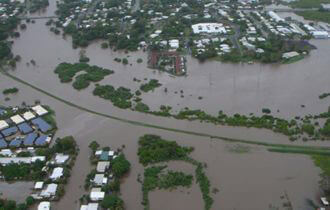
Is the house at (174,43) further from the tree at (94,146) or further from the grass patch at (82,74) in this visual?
the tree at (94,146)

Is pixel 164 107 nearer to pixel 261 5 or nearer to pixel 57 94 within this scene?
pixel 57 94

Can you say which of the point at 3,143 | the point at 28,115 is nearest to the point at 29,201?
the point at 3,143

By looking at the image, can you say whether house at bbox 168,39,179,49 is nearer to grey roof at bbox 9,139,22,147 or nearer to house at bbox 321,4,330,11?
grey roof at bbox 9,139,22,147

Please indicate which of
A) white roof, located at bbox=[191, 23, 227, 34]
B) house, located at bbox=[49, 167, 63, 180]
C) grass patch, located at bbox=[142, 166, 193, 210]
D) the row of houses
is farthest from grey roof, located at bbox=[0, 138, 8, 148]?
white roof, located at bbox=[191, 23, 227, 34]

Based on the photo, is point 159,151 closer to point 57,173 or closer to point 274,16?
point 57,173

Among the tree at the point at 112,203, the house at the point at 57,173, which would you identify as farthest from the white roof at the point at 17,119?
Result: the tree at the point at 112,203
